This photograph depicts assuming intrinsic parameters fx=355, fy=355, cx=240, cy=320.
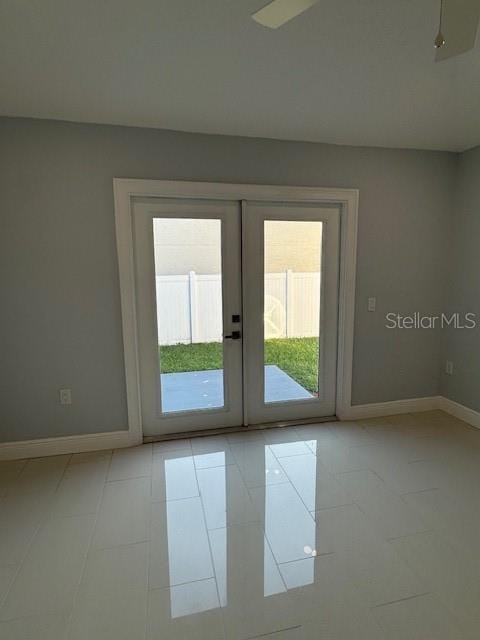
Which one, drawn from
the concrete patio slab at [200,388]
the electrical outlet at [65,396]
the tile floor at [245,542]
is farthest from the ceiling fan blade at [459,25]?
the electrical outlet at [65,396]

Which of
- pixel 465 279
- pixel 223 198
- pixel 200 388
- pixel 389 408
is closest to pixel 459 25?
pixel 223 198

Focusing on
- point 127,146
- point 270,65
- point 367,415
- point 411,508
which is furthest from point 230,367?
point 270,65

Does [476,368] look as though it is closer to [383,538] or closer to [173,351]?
[383,538]

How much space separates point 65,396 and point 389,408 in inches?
118

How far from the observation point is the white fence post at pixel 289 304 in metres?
3.19

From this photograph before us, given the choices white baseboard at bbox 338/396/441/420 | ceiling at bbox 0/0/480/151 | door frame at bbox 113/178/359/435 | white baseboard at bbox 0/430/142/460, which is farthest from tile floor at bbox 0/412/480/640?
ceiling at bbox 0/0/480/151

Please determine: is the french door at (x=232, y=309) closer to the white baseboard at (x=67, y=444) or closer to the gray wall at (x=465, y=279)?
the white baseboard at (x=67, y=444)

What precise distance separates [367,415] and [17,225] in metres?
3.42

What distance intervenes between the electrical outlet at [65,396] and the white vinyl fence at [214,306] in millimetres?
814

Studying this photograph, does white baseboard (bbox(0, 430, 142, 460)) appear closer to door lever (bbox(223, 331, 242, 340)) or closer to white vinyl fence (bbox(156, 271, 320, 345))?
white vinyl fence (bbox(156, 271, 320, 345))

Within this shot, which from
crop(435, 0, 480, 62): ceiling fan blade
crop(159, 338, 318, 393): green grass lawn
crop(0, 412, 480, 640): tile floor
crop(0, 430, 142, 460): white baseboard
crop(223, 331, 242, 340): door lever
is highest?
crop(435, 0, 480, 62): ceiling fan blade

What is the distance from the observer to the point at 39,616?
1.52 meters

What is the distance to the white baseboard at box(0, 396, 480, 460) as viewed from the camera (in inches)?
110

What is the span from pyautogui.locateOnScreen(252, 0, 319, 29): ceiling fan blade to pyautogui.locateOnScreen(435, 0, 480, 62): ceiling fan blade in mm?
471
